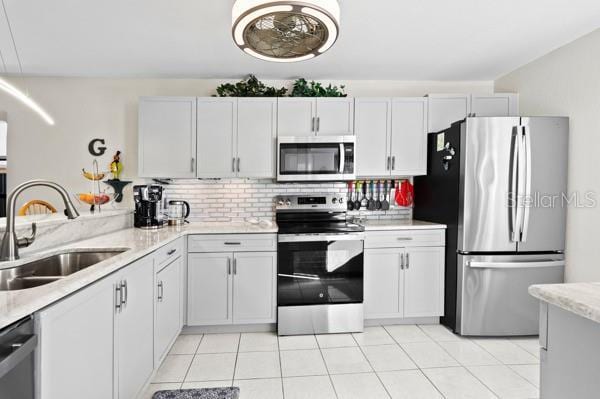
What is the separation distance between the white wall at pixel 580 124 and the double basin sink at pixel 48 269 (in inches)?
136

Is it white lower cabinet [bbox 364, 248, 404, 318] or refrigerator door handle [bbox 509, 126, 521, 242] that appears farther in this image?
white lower cabinet [bbox 364, 248, 404, 318]

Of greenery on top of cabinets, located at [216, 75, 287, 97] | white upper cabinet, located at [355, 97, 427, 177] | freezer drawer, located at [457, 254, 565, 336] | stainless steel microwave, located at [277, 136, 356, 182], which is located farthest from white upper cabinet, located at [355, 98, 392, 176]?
freezer drawer, located at [457, 254, 565, 336]

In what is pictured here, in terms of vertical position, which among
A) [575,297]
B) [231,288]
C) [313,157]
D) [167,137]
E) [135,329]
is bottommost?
[231,288]

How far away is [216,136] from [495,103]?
294 centimetres

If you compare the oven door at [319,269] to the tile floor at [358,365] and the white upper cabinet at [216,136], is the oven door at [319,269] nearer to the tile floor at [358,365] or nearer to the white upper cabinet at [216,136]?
the tile floor at [358,365]

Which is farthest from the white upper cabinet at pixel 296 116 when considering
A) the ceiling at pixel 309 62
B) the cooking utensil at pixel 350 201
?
the cooking utensil at pixel 350 201

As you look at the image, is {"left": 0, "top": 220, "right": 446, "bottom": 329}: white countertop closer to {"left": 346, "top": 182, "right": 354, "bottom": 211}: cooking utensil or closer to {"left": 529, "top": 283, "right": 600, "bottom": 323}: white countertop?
{"left": 346, "top": 182, "right": 354, "bottom": 211}: cooking utensil

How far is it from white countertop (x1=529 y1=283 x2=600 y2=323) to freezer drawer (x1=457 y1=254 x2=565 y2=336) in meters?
1.93

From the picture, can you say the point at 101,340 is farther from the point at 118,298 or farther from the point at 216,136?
the point at 216,136

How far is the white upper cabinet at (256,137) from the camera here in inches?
130

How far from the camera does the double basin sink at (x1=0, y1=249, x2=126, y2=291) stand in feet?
4.77

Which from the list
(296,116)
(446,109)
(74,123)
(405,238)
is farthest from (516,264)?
(74,123)

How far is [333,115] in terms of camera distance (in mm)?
3371

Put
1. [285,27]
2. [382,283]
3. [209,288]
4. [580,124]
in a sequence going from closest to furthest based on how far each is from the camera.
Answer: [285,27], [580,124], [209,288], [382,283]
